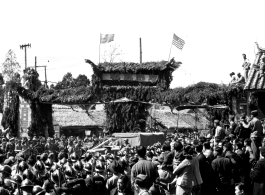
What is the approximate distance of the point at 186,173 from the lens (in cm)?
1205

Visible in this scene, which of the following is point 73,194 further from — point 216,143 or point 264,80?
point 264,80

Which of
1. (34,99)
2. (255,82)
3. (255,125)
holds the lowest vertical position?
(255,125)

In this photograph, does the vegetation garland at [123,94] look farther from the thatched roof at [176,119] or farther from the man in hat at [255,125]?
the thatched roof at [176,119]

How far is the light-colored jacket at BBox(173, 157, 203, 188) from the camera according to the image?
12.0 metres

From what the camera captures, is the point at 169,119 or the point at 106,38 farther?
the point at 169,119

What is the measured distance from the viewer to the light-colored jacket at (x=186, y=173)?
12.0 m

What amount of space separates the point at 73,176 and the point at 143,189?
106 inches

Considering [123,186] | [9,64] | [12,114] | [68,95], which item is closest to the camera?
[123,186]

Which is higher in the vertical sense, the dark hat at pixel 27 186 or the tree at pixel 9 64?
the tree at pixel 9 64

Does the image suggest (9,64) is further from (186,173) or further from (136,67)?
(186,173)

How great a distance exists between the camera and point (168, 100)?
35.4 metres

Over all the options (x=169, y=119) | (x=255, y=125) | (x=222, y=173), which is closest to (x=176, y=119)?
(x=169, y=119)

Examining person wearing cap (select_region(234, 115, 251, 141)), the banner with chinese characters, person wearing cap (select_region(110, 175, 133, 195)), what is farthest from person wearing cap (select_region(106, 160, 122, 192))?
the banner with chinese characters

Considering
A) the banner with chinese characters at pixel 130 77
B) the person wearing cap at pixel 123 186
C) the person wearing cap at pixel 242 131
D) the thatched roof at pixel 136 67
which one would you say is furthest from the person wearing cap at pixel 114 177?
the banner with chinese characters at pixel 130 77
